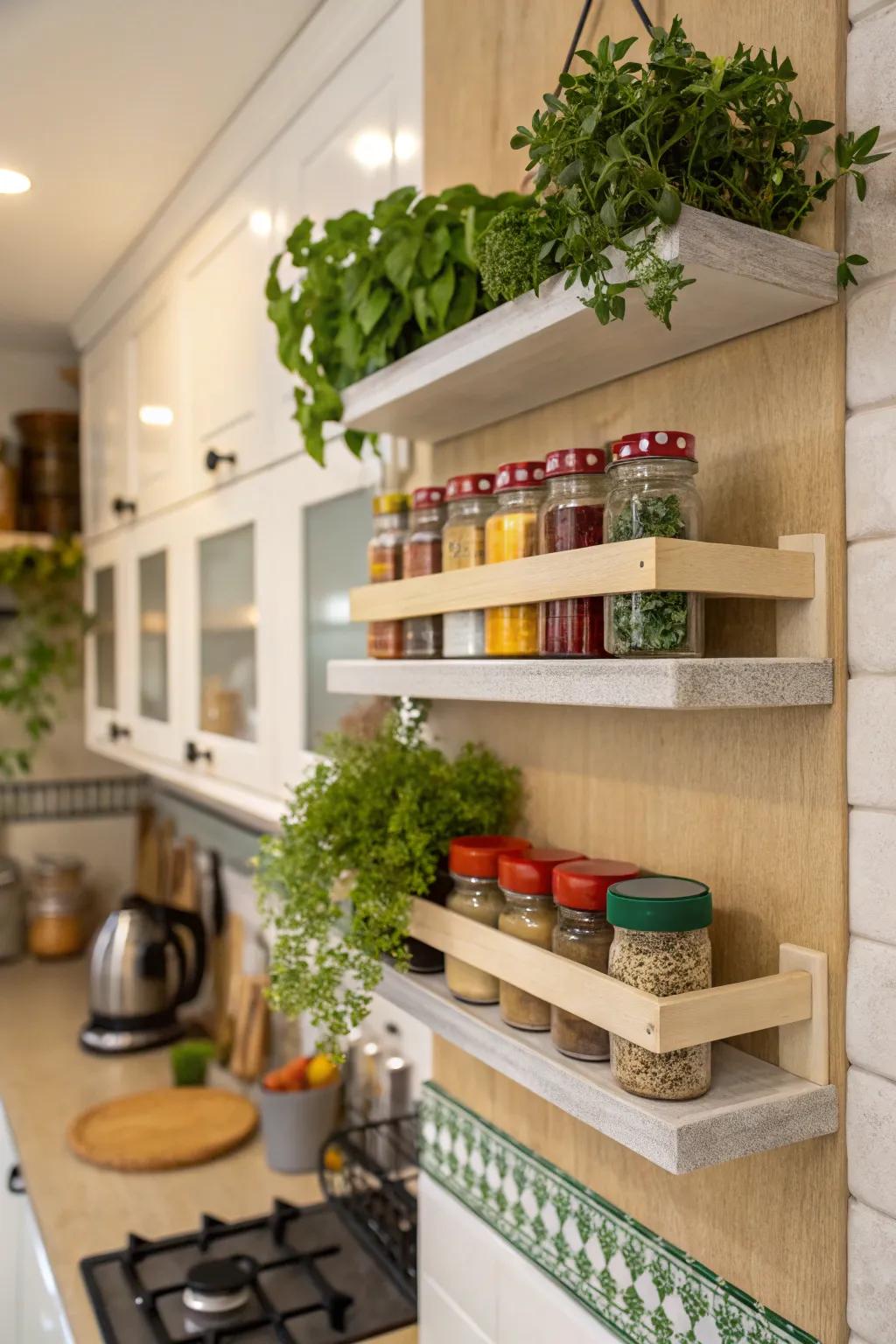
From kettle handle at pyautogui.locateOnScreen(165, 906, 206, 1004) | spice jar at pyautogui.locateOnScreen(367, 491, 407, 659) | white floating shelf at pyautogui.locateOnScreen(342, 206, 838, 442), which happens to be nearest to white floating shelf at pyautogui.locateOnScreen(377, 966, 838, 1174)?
spice jar at pyautogui.locateOnScreen(367, 491, 407, 659)

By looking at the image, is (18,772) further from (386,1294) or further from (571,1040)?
(571,1040)

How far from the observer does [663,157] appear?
2.34 ft

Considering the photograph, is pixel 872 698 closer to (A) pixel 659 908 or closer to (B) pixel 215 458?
(A) pixel 659 908

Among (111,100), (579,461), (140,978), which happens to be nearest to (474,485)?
(579,461)

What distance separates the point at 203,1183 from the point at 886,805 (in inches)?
58.7

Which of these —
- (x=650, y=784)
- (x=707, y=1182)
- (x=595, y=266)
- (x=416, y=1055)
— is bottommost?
(x=416, y=1055)

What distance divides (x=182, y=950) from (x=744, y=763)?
1.93m

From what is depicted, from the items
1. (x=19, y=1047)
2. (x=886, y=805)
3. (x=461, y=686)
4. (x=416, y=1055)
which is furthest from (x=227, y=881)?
(x=886, y=805)

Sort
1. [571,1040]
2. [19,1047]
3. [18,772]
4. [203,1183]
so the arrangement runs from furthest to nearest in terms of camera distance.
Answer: [18,772], [19,1047], [203,1183], [571,1040]

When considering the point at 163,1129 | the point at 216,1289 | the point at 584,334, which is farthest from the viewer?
the point at 163,1129

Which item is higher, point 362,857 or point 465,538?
point 465,538

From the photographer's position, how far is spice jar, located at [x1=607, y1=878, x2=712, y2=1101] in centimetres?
73

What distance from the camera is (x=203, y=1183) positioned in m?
1.81

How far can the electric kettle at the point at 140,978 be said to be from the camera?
7.91 feet
